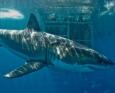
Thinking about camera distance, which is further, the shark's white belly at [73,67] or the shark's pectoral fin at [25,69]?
the shark's white belly at [73,67]

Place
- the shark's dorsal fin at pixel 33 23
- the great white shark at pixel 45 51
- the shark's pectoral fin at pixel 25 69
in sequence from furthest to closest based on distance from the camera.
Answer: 1. the shark's dorsal fin at pixel 33 23
2. the great white shark at pixel 45 51
3. the shark's pectoral fin at pixel 25 69

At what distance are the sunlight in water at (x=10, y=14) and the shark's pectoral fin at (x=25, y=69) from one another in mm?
949

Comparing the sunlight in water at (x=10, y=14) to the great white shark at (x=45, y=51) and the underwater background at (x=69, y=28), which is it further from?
the great white shark at (x=45, y=51)

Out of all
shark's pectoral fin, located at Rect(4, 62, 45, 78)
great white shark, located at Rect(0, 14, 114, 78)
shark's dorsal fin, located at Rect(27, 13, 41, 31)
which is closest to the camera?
shark's pectoral fin, located at Rect(4, 62, 45, 78)

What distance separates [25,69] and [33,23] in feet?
2.87

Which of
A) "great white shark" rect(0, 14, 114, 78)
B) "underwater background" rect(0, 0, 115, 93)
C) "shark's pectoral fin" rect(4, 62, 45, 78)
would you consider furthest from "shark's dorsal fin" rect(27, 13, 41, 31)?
"shark's pectoral fin" rect(4, 62, 45, 78)

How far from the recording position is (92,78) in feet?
42.3

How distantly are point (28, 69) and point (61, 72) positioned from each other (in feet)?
2.29

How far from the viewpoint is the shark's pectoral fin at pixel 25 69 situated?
12.2 metres

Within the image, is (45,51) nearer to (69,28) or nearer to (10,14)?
(69,28)

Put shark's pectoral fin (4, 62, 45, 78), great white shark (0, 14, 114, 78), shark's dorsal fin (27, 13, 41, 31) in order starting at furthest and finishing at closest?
shark's dorsal fin (27, 13, 41, 31) < great white shark (0, 14, 114, 78) < shark's pectoral fin (4, 62, 45, 78)

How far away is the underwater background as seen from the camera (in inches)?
500

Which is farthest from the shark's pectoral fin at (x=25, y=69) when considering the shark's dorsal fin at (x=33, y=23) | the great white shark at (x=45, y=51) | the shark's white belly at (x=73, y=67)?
the shark's dorsal fin at (x=33, y=23)

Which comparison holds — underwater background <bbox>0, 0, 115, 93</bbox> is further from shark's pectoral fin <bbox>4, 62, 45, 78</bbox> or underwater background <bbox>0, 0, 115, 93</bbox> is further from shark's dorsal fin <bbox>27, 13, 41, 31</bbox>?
shark's pectoral fin <bbox>4, 62, 45, 78</bbox>
